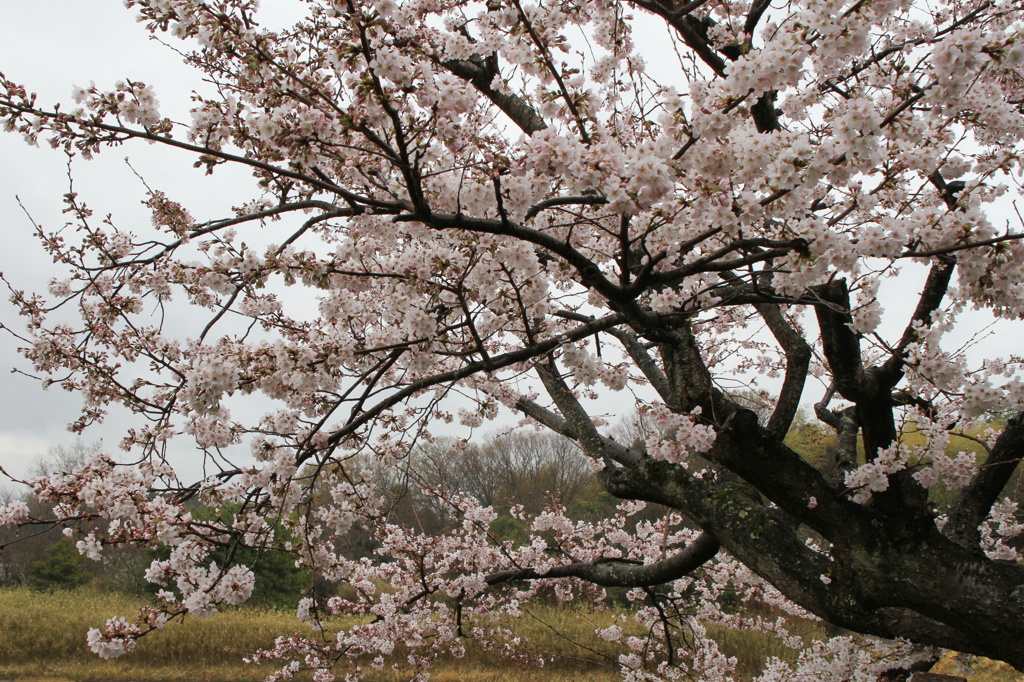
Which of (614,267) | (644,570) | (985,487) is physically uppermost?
(614,267)

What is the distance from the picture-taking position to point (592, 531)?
25.8 feet

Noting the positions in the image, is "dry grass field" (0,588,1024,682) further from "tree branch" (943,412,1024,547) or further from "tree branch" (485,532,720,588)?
"tree branch" (943,412,1024,547)

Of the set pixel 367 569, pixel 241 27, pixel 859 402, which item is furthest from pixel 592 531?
pixel 241 27

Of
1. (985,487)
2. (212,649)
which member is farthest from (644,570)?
(212,649)

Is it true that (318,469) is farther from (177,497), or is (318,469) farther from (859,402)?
(859,402)

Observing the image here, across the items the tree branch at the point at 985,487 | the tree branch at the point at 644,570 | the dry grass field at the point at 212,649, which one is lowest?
the dry grass field at the point at 212,649

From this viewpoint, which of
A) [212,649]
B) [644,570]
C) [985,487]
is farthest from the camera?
[212,649]

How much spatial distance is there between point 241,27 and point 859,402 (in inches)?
146

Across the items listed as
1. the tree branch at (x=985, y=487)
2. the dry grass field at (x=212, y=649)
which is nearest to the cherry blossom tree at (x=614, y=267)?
the tree branch at (x=985, y=487)

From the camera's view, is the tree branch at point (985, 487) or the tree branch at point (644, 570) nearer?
the tree branch at point (985, 487)

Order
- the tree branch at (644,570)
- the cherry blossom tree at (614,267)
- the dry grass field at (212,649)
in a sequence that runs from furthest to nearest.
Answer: the dry grass field at (212,649), the tree branch at (644,570), the cherry blossom tree at (614,267)

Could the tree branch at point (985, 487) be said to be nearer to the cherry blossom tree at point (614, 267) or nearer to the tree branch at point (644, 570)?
the cherry blossom tree at point (614, 267)

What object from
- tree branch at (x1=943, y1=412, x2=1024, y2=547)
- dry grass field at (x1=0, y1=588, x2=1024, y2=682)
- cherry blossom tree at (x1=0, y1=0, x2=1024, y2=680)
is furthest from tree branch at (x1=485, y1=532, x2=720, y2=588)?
dry grass field at (x1=0, y1=588, x2=1024, y2=682)

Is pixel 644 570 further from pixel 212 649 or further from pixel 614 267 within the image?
pixel 212 649
